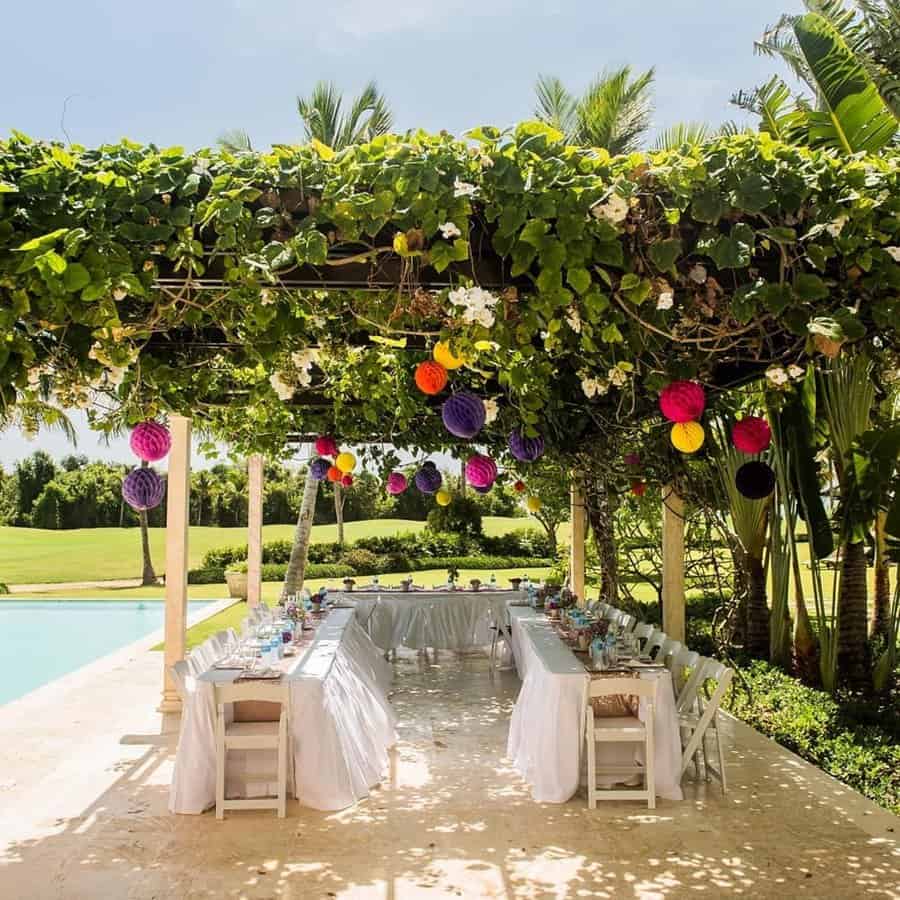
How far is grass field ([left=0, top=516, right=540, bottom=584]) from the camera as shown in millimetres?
26609

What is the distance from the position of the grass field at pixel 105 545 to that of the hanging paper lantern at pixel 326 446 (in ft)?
52.7

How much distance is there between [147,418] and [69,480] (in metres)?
25.8

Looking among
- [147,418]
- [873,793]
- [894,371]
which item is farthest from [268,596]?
[894,371]

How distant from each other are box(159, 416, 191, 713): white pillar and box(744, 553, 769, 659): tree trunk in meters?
5.75

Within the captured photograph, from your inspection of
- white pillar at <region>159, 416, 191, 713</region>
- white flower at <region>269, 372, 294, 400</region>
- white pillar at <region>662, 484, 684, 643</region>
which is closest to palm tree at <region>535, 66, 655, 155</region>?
white pillar at <region>662, 484, 684, 643</region>

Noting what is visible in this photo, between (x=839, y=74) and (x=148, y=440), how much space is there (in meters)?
4.63

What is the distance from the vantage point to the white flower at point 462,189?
3.38m

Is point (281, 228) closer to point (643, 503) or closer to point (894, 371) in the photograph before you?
point (894, 371)

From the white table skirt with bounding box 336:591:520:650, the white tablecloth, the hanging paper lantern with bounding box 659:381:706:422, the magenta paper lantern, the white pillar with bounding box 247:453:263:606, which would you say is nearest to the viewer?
the hanging paper lantern with bounding box 659:381:706:422

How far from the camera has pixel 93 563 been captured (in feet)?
94.3

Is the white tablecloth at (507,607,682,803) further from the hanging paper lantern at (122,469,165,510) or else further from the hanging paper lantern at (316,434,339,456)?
the hanging paper lantern at (316,434,339,456)

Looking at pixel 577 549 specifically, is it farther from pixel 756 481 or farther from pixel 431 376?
pixel 431 376

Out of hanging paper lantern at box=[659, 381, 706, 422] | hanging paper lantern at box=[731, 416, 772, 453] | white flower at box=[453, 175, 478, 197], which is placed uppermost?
white flower at box=[453, 175, 478, 197]

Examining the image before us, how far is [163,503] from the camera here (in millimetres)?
26812
